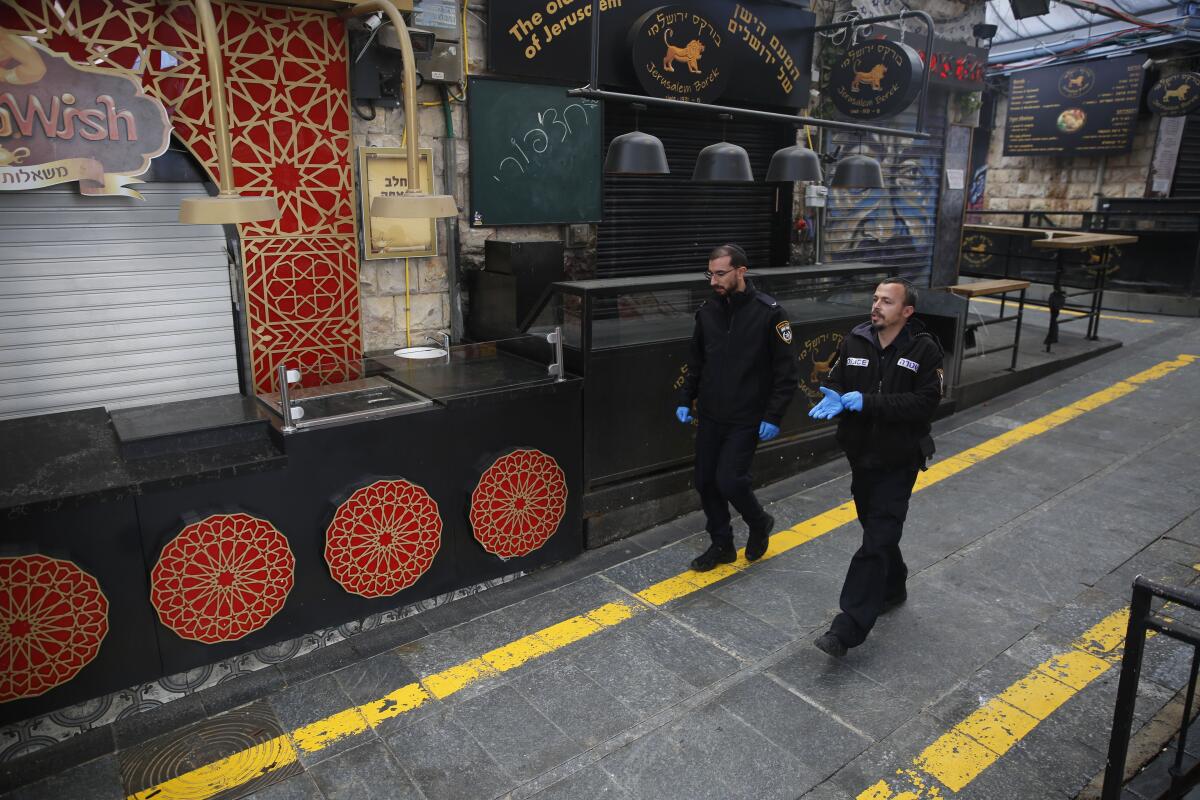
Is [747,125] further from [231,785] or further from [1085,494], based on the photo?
[231,785]

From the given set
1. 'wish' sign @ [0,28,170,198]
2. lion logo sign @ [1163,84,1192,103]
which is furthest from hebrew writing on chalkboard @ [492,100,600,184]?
lion logo sign @ [1163,84,1192,103]

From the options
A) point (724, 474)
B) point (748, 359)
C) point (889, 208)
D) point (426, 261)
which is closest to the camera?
point (748, 359)

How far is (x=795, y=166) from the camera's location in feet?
22.3

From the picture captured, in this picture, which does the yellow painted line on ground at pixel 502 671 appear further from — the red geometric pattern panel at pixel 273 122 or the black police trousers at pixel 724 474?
the red geometric pattern panel at pixel 273 122

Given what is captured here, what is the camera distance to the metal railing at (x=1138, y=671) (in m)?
2.87

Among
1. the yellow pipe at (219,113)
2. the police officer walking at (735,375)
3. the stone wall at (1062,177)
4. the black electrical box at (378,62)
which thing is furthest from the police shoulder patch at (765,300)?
the stone wall at (1062,177)

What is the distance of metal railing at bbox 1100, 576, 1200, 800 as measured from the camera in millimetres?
2873

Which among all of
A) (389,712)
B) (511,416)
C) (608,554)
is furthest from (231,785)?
(608,554)

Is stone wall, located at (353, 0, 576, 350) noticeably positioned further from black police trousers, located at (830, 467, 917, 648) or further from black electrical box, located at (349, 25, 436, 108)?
black police trousers, located at (830, 467, 917, 648)

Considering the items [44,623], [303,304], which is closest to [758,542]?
[303,304]

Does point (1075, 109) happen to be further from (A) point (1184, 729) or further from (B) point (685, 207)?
(A) point (1184, 729)

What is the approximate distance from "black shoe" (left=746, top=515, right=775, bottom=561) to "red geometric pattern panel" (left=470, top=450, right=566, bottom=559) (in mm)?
1310

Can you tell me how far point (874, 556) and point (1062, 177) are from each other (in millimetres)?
16156

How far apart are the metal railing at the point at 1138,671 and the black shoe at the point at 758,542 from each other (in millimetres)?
2656
